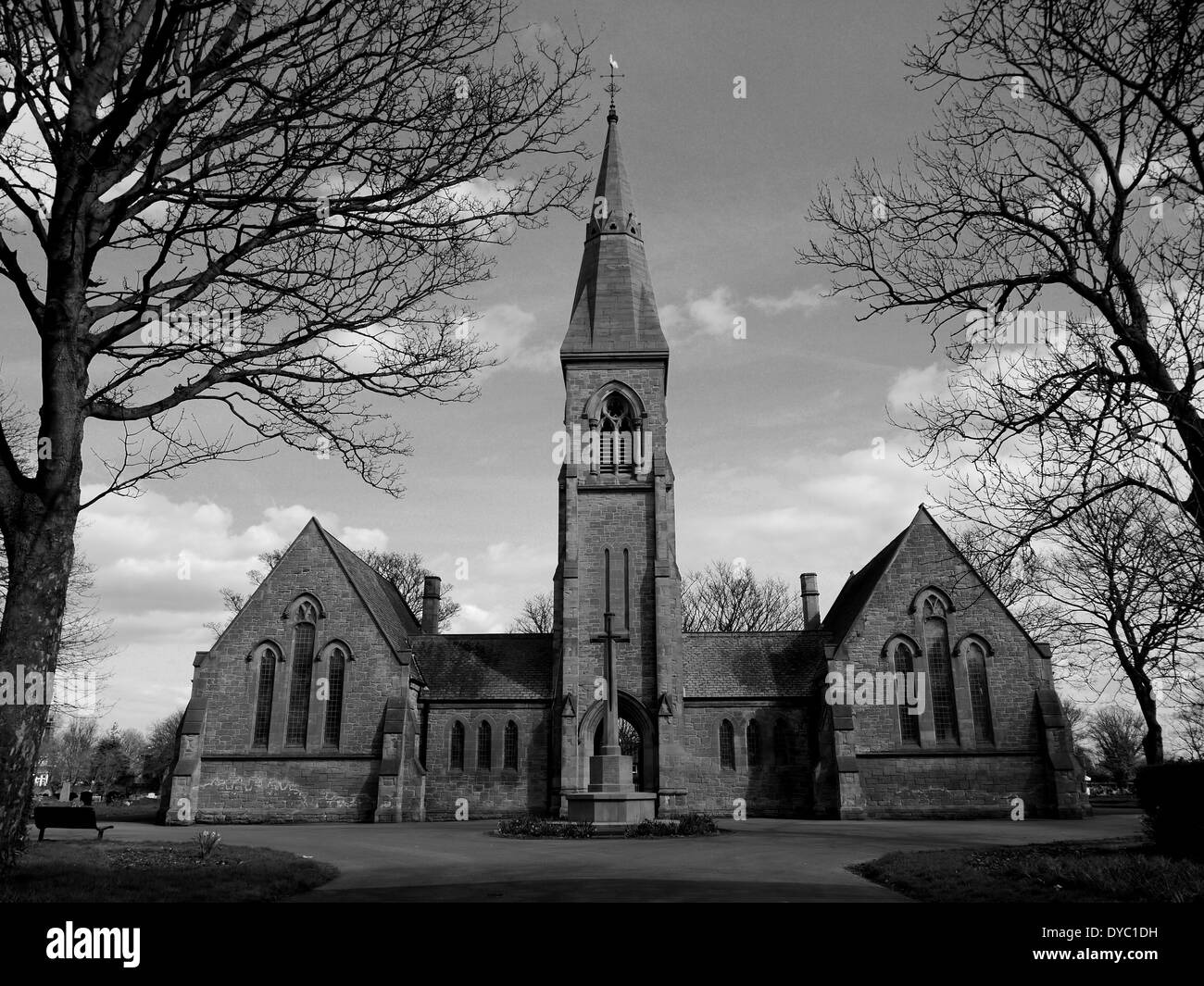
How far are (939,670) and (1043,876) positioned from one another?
24.0 meters

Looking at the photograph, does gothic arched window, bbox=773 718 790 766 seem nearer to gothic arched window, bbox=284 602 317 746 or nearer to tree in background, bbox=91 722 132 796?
gothic arched window, bbox=284 602 317 746

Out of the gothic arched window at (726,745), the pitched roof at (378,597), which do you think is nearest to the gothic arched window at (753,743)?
the gothic arched window at (726,745)

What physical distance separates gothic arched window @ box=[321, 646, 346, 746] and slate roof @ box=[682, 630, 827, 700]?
13408 mm

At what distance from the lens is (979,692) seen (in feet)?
109

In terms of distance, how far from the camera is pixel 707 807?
33812mm

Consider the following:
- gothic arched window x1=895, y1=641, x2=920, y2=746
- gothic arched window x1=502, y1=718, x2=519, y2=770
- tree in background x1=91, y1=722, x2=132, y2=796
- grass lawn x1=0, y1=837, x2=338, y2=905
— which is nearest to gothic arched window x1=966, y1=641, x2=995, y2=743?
gothic arched window x1=895, y1=641, x2=920, y2=746

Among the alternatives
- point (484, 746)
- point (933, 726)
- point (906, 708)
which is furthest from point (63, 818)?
point (933, 726)

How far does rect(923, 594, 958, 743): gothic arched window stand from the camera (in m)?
33.1

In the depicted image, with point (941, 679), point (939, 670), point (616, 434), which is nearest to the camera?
point (941, 679)

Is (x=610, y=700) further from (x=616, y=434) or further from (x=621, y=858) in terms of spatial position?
Result: (x=616, y=434)

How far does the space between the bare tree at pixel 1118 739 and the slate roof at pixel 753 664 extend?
26103 mm

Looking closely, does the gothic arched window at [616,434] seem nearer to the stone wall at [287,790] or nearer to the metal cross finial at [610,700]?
the metal cross finial at [610,700]

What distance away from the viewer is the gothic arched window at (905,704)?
32906mm
